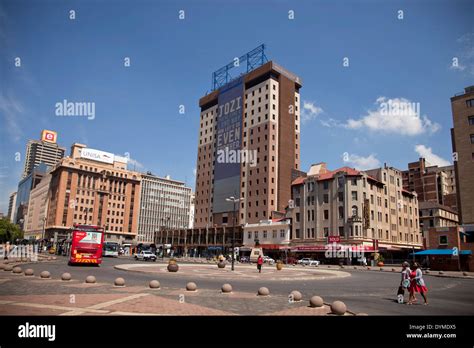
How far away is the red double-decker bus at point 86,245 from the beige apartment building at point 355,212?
4322 cm

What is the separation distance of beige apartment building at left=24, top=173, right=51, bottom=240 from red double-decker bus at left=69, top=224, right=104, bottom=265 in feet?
382

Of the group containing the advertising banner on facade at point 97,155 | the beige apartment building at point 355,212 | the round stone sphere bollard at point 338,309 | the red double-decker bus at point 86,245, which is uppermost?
the advertising banner on facade at point 97,155

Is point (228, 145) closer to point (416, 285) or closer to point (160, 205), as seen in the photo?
point (160, 205)

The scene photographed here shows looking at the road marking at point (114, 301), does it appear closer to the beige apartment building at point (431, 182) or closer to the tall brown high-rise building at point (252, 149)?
the tall brown high-rise building at point (252, 149)

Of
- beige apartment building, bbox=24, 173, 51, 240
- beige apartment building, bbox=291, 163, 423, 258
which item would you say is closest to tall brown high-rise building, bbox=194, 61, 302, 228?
beige apartment building, bbox=291, 163, 423, 258

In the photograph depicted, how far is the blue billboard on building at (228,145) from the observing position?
98250 mm

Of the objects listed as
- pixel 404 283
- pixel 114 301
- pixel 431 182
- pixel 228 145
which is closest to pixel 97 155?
pixel 228 145

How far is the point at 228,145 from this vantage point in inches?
4097

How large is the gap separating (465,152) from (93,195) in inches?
4287

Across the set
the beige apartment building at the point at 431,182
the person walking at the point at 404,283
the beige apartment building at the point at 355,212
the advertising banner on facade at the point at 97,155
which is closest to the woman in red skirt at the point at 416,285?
the person walking at the point at 404,283

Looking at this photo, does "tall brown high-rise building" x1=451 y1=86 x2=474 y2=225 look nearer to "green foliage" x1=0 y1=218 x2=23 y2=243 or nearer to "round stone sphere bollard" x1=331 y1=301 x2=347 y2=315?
"round stone sphere bollard" x1=331 y1=301 x2=347 y2=315
